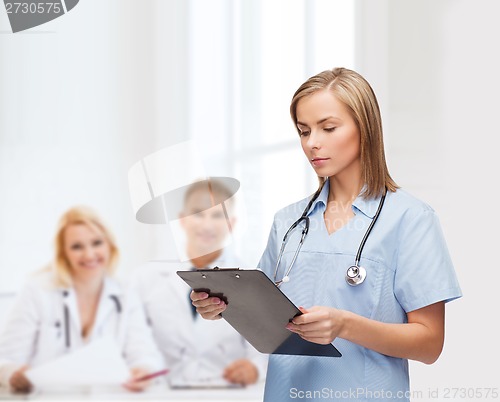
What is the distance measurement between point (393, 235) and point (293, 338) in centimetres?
20

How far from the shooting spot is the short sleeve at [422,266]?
98 centimetres

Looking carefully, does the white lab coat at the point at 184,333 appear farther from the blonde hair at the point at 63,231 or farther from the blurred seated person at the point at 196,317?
the blonde hair at the point at 63,231

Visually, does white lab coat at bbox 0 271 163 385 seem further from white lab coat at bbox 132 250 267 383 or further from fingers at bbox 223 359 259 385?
fingers at bbox 223 359 259 385

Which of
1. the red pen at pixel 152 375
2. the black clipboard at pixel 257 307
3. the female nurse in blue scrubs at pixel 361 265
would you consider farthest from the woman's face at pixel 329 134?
the red pen at pixel 152 375

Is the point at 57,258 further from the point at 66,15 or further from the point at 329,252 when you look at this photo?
the point at 329,252

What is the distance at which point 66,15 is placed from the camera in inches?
116

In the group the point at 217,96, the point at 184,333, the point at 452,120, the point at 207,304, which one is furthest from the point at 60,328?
the point at 207,304

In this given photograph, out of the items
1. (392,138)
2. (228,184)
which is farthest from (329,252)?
(228,184)

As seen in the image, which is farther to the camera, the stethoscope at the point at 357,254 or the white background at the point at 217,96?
the white background at the point at 217,96

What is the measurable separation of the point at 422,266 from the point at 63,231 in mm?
2093

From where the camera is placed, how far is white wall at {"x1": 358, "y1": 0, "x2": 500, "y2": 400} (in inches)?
95.8

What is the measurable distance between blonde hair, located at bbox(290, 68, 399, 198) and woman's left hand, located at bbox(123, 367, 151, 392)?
1.86 m

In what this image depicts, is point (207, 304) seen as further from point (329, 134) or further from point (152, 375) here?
point (152, 375)

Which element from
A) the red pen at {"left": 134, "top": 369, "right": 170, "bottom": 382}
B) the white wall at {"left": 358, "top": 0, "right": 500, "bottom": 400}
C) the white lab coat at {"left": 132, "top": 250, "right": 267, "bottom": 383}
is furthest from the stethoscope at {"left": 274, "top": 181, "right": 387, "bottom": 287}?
the red pen at {"left": 134, "top": 369, "right": 170, "bottom": 382}
